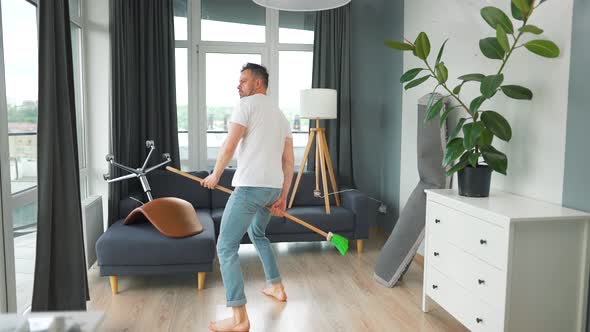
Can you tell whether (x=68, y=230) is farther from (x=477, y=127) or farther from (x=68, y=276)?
(x=477, y=127)

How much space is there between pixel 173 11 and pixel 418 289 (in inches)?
139

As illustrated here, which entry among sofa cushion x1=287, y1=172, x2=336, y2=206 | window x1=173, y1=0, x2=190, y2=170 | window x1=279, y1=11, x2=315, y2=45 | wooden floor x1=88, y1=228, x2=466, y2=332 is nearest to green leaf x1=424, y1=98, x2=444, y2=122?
wooden floor x1=88, y1=228, x2=466, y2=332

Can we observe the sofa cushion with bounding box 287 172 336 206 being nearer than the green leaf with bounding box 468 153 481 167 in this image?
No

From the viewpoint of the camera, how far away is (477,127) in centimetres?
252

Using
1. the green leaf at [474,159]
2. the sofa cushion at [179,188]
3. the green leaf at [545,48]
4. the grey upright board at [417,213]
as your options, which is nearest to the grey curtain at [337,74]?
the sofa cushion at [179,188]

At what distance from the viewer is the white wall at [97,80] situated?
414 cm

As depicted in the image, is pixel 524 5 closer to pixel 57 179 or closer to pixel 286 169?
pixel 286 169

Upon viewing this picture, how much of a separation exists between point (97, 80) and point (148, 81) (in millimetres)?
567

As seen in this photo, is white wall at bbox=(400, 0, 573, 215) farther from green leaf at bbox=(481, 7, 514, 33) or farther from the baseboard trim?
the baseboard trim

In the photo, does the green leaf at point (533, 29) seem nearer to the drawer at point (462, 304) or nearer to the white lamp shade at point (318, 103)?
the drawer at point (462, 304)

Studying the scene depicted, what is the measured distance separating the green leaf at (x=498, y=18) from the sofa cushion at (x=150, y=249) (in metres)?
2.24

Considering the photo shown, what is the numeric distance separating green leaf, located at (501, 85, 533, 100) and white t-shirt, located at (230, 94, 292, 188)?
4.33 ft

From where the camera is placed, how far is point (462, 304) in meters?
2.55

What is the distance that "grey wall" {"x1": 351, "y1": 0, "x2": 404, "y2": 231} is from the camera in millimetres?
4926
